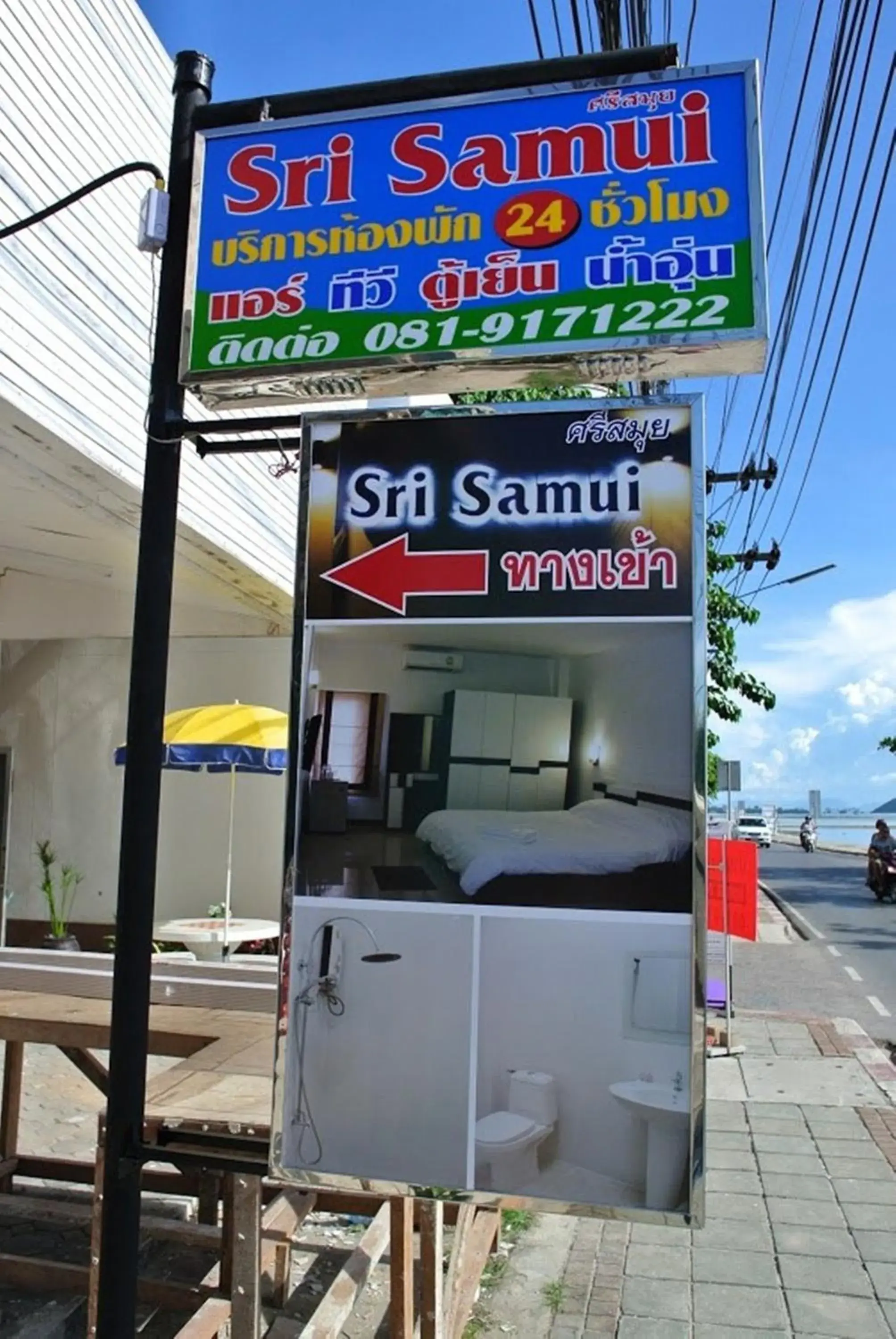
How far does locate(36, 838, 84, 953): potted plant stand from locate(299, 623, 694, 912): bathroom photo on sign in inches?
333

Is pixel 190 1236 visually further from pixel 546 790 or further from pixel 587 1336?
pixel 546 790

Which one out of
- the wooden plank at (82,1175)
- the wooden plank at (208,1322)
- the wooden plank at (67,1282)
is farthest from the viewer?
the wooden plank at (82,1175)

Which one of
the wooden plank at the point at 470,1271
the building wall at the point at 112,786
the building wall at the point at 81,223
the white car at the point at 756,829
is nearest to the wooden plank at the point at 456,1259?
the wooden plank at the point at 470,1271

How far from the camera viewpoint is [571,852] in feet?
7.80

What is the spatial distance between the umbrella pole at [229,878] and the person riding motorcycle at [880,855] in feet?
52.3

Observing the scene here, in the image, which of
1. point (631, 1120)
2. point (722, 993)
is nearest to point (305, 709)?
point (631, 1120)

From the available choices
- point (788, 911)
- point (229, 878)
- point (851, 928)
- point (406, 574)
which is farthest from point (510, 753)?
Result: point (788, 911)

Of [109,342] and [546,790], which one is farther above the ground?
[109,342]

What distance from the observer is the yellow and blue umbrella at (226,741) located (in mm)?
7785

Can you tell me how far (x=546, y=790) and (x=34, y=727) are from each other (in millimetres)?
9846

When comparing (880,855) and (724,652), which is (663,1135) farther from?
(880,855)

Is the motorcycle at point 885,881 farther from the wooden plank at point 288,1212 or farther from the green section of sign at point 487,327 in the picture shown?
the green section of sign at point 487,327

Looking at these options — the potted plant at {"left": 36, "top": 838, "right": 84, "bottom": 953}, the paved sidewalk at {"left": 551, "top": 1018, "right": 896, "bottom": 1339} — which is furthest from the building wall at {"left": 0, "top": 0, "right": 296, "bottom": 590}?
the potted plant at {"left": 36, "top": 838, "right": 84, "bottom": 953}

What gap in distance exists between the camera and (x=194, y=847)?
10297mm
